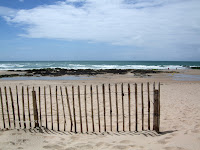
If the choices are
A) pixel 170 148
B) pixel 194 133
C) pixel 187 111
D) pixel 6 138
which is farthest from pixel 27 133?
pixel 187 111

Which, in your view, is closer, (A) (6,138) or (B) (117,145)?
(B) (117,145)

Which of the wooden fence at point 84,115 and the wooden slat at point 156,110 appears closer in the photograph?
the wooden slat at point 156,110

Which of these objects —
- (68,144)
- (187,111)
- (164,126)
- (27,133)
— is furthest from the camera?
(187,111)

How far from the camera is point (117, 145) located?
15.1 ft

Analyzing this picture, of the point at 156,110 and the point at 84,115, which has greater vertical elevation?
the point at 156,110

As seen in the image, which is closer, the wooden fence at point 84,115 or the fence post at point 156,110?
the fence post at point 156,110

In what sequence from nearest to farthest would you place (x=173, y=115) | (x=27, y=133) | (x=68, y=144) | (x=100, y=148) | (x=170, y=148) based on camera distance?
(x=170, y=148) < (x=100, y=148) < (x=68, y=144) < (x=27, y=133) < (x=173, y=115)

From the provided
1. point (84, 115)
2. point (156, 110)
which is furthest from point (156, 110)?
point (84, 115)

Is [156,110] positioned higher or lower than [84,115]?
higher

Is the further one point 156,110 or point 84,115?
point 84,115

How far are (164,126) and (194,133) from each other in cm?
118

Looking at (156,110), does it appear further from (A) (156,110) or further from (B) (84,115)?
(B) (84,115)

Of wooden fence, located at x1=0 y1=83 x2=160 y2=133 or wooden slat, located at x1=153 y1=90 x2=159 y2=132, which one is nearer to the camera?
wooden slat, located at x1=153 y1=90 x2=159 y2=132

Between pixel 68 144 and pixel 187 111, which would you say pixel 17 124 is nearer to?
pixel 68 144
